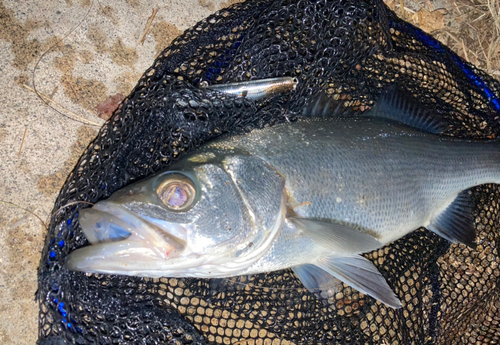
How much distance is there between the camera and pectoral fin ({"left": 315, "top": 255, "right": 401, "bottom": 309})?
212cm

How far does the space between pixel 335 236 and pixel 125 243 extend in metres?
1.12

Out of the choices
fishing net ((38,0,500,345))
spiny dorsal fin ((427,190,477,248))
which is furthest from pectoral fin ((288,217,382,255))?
spiny dorsal fin ((427,190,477,248))

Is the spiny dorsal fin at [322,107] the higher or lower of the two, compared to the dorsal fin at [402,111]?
lower

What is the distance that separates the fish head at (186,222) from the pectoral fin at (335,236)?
17 centimetres

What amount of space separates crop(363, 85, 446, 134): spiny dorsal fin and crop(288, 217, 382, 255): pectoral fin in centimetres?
91

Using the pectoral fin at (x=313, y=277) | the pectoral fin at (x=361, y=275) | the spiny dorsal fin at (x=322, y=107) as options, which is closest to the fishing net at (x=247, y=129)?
the spiny dorsal fin at (x=322, y=107)

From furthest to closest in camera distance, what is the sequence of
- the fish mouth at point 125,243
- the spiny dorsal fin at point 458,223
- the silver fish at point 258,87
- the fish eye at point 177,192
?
the spiny dorsal fin at point 458,223 < the silver fish at point 258,87 < the fish eye at point 177,192 < the fish mouth at point 125,243

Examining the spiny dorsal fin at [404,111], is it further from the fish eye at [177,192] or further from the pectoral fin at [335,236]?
the fish eye at [177,192]

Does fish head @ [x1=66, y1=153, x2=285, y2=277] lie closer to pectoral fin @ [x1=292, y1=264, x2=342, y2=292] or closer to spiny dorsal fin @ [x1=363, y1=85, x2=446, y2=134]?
pectoral fin @ [x1=292, y1=264, x2=342, y2=292]

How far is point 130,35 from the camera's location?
9.52 feet

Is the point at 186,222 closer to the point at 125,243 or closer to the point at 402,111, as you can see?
the point at 125,243

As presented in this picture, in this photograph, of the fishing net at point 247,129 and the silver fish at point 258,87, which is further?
the silver fish at point 258,87

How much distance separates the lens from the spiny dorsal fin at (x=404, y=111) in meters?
2.51

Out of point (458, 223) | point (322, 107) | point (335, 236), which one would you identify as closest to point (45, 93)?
point (322, 107)
